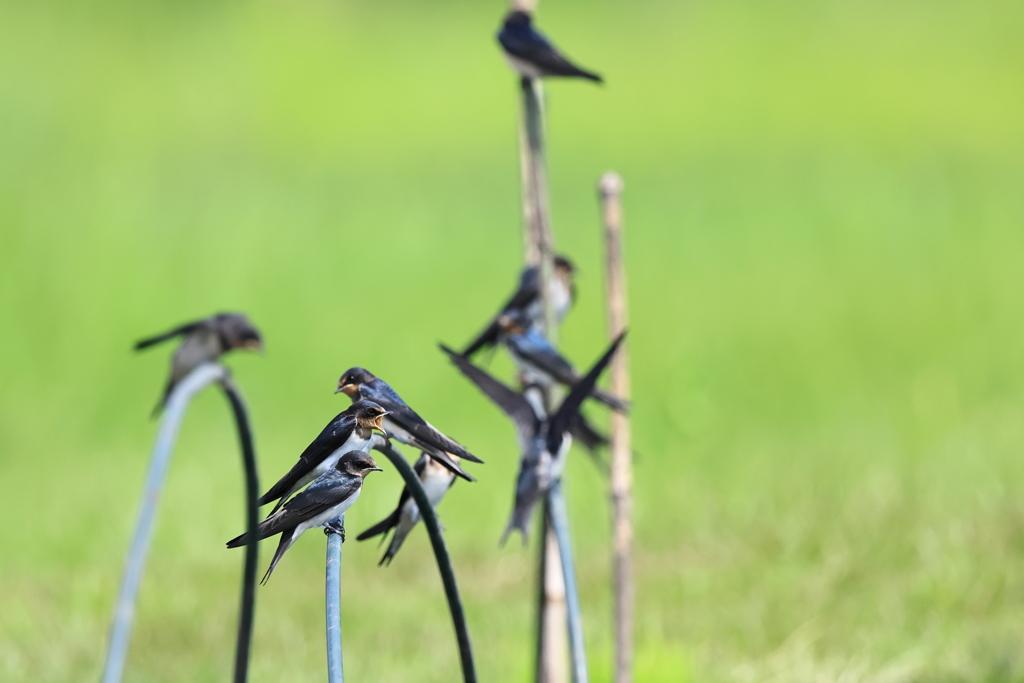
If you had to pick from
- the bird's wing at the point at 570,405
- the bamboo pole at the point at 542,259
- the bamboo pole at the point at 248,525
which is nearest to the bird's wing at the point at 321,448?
the bird's wing at the point at 570,405

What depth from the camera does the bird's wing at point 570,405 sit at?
1790mm

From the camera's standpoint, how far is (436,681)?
14.0 ft

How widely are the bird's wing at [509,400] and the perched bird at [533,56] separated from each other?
1041mm

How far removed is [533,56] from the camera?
2811 millimetres

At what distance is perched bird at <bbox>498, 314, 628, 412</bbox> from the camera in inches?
93.5

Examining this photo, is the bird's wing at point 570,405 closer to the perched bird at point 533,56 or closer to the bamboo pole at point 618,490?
the perched bird at point 533,56

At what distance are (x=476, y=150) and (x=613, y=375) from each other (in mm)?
8204

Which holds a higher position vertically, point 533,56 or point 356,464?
point 533,56

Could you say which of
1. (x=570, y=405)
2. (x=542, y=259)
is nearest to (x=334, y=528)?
(x=570, y=405)

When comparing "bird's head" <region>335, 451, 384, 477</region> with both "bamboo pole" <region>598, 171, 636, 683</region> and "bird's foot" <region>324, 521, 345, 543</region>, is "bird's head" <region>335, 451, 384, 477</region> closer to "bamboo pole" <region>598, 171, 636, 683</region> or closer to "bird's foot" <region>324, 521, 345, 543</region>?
"bird's foot" <region>324, 521, 345, 543</region>

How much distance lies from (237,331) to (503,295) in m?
Result: 5.22

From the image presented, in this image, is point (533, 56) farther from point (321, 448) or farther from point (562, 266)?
point (321, 448)

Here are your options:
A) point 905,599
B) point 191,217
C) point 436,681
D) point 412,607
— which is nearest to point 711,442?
point 905,599

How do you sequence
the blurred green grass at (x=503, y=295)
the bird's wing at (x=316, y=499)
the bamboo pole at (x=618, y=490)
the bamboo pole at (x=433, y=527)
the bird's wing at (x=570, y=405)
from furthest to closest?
the blurred green grass at (x=503, y=295), the bamboo pole at (x=618, y=490), the bird's wing at (x=570, y=405), the bamboo pole at (x=433, y=527), the bird's wing at (x=316, y=499)
